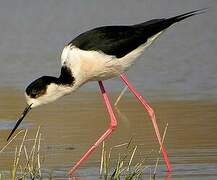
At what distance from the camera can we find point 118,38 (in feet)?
25.7

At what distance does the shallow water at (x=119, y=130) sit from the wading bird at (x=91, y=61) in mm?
176

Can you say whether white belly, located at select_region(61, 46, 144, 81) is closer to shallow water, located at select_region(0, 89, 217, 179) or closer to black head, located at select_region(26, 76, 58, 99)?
black head, located at select_region(26, 76, 58, 99)

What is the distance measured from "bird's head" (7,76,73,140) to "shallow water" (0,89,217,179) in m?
0.44

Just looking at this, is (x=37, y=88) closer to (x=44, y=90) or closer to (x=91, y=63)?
(x=44, y=90)

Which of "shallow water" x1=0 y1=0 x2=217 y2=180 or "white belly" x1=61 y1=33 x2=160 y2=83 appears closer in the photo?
"white belly" x1=61 y1=33 x2=160 y2=83

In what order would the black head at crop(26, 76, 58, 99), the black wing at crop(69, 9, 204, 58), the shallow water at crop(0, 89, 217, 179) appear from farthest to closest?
the black wing at crop(69, 9, 204, 58), the black head at crop(26, 76, 58, 99), the shallow water at crop(0, 89, 217, 179)

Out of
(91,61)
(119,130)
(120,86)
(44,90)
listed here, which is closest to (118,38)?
(91,61)

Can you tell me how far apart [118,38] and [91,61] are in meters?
0.38

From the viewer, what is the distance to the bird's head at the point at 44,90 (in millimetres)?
7508

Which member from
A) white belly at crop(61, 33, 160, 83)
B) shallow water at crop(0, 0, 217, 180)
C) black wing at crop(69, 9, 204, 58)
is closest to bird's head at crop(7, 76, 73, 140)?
white belly at crop(61, 33, 160, 83)

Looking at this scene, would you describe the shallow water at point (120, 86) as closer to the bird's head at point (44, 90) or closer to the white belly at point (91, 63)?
the bird's head at point (44, 90)

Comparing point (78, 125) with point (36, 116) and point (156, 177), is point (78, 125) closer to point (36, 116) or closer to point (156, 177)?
point (36, 116)

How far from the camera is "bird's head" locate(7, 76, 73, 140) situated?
751 centimetres

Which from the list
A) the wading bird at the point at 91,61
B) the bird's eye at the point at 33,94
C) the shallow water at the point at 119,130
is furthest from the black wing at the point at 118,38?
the shallow water at the point at 119,130
